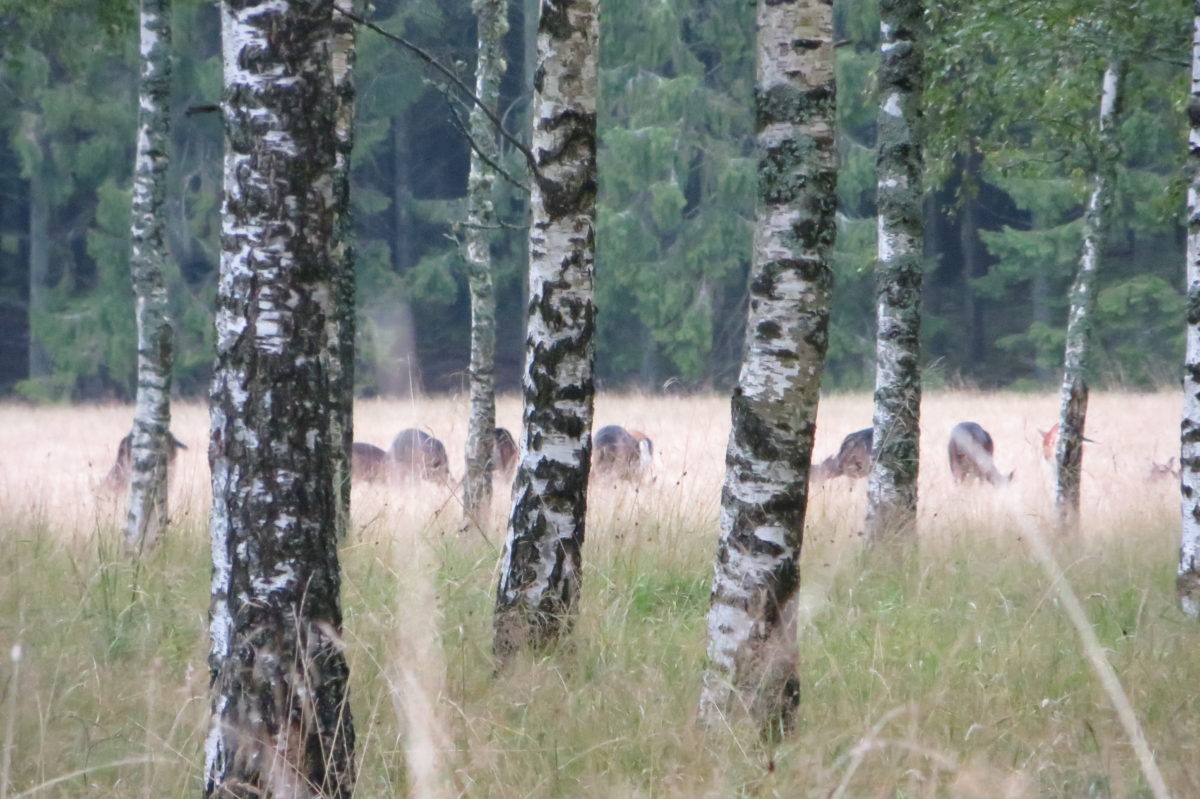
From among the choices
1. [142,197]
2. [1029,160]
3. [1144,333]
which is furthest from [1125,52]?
[1144,333]

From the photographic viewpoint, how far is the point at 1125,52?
8344mm

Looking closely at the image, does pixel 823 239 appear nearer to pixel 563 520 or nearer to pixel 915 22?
pixel 563 520

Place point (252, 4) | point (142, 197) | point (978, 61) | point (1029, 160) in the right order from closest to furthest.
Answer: point (252, 4) < point (142, 197) < point (978, 61) < point (1029, 160)

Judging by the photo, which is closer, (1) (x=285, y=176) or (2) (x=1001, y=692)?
(1) (x=285, y=176)

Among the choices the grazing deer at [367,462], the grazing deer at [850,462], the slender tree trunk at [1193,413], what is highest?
the slender tree trunk at [1193,413]

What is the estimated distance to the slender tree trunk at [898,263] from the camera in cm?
743

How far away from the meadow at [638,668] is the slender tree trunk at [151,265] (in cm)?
61

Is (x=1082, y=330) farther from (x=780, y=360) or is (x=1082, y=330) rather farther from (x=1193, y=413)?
(x=780, y=360)

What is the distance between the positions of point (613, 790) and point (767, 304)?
5.75 ft

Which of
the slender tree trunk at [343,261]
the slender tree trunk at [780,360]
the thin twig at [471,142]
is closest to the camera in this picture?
the slender tree trunk at [780,360]

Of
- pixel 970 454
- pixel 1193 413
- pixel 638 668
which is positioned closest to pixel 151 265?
pixel 638 668

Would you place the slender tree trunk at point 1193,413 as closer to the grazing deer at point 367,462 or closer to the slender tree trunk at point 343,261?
the slender tree trunk at point 343,261

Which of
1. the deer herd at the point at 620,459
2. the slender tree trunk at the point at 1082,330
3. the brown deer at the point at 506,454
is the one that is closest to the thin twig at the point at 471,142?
the deer herd at the point at 620,459

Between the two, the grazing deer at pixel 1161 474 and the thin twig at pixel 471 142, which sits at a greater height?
the thin twig at pixel 471 142
